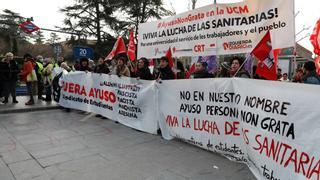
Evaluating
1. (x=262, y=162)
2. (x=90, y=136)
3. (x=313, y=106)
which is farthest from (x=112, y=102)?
(x=313, y=106)

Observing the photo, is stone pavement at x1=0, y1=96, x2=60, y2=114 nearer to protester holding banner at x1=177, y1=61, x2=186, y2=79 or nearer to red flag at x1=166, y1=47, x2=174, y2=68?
protester holding banner at x1=177, y1=61, x2=186, y2=79

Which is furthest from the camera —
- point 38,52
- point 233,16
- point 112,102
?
point 38,52

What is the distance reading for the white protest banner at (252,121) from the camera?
2.81 metres

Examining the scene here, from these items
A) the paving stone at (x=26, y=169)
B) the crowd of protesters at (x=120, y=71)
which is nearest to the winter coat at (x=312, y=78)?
the crowd of protesters at (x=120, y=71)

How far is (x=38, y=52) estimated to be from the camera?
156ft

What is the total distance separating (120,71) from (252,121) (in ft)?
13.6

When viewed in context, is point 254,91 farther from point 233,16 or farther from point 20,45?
point 20,45

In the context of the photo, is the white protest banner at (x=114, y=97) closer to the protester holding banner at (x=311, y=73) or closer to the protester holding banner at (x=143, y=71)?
the protester holding banner at (x=143, y=71)

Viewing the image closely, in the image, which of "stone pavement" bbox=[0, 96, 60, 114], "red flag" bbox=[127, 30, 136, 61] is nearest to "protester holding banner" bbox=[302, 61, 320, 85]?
"red flag" bbox=[127, 30, 136, 61]

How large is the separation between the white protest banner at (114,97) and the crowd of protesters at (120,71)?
333mm

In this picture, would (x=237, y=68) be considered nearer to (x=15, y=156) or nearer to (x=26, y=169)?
(x=26, y=169)

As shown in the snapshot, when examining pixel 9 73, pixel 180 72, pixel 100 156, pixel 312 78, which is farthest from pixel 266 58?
pixel 9 73

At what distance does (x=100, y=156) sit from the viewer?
4.53 metres

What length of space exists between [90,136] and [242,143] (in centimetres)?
314
